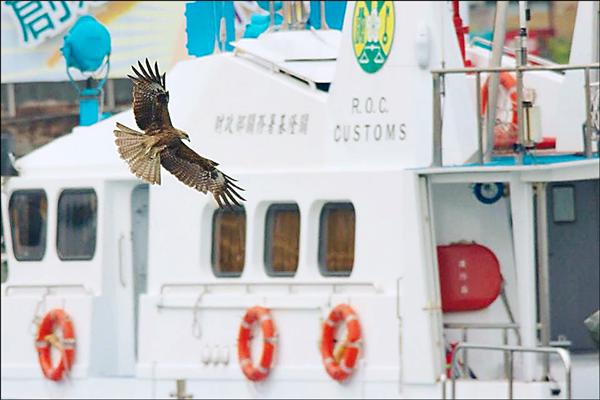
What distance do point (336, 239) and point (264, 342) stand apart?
1041 mm

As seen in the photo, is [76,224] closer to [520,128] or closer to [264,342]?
[264,342]

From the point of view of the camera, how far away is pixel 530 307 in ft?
66.9

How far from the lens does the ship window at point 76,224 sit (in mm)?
22875

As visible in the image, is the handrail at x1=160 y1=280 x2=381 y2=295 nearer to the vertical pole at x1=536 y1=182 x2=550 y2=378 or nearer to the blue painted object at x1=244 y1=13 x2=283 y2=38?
the vertical pole at x1=536 y1=182 x2=550 y2=378

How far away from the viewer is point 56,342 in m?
22.8

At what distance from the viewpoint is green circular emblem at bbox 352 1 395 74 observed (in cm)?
2055

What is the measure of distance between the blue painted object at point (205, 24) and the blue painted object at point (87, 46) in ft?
3.61

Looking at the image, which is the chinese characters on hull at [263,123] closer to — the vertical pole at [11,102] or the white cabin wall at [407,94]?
the white cabin wall at [407,94]

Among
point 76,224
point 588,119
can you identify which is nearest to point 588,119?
point 588,119

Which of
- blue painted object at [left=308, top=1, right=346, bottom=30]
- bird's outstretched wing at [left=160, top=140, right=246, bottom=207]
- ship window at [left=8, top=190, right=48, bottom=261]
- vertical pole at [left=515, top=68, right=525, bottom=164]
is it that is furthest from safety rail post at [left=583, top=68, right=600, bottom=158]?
bird's outstretched wing at [left=160, top=140, right=246, bottom=207]

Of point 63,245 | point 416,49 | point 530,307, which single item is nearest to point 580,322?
point 530,307

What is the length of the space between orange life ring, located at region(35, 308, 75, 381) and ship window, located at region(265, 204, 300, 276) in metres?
2.20

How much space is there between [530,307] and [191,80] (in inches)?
147

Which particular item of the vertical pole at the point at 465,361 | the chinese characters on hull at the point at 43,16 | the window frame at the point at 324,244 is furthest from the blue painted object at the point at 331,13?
the chinese characters on hull at the point at 43,16
